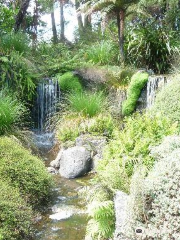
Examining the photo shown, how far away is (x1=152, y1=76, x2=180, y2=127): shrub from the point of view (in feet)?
19.7

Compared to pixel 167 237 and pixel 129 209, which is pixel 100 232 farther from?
pixel 167 237

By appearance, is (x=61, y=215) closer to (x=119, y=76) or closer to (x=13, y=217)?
(x=13, y=217)

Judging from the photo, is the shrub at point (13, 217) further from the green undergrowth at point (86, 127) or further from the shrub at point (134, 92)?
the shrub at point (134, 92)

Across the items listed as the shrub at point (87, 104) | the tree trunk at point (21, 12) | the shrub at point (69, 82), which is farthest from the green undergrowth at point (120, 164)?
the tree trunk at point (21, 12)

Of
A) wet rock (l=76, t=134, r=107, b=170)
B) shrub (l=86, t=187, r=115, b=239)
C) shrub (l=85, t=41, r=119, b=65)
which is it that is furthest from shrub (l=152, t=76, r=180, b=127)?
shrub (l=85, t=41, r=119, b=65)

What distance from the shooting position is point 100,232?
4.13 meters

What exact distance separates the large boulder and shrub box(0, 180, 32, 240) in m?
2.36

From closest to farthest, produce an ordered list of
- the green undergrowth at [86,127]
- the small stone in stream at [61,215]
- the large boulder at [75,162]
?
the small stone in stream at [61,215] → the large boulder at [75,162] → the green undergrowth at [86,127]

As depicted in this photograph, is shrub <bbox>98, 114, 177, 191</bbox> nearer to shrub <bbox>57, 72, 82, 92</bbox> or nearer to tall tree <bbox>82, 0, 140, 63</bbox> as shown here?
shrub <bbox>57, 72, 82, 92</bbox>

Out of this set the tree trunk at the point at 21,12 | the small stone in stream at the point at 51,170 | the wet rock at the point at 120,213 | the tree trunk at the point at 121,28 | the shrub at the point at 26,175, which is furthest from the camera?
the tree trunk at the point at 21,12

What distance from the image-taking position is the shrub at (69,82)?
33.9 feet

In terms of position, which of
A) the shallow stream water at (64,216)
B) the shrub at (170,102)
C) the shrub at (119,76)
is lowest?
the shallow stream water at (64,216)

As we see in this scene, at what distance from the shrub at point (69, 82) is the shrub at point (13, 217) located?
18.8 feet

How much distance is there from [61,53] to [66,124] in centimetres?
516
